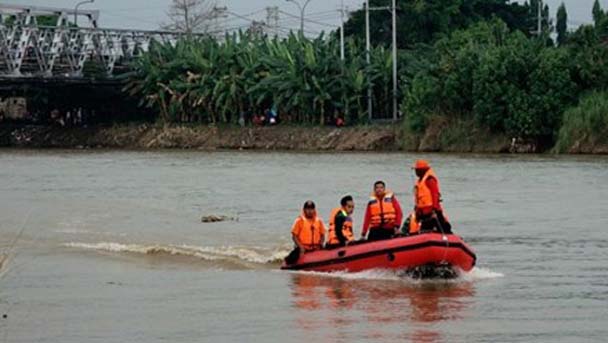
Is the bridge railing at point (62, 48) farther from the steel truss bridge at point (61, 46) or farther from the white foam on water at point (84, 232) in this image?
the white foam on water at point (84, 232)

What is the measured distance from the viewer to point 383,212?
961 inches

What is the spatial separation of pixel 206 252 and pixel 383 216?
6.43m

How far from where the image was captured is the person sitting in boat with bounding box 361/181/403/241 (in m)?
24.4

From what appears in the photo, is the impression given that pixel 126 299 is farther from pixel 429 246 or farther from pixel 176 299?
pixel 429 246

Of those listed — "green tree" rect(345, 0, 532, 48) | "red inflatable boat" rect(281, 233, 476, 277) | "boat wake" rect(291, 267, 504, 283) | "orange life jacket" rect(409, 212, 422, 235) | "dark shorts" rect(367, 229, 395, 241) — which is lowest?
"boat wake" rect(291, 267, 504, 283)

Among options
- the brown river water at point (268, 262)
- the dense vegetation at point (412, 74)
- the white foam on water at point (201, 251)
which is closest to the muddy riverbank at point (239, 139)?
the dense vegetation at point (412, 74)

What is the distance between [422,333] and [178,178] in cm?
3384

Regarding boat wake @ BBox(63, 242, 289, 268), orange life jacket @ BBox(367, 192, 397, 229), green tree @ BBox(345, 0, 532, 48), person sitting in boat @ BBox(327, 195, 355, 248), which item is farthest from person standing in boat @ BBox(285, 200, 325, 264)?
green tree @ BBox(345, 0, 532, 48)

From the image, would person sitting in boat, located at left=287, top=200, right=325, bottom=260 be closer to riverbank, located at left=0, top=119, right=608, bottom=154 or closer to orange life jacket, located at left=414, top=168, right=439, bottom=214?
orange life jacket, located at left=414, top=168, right=439, bottom=214

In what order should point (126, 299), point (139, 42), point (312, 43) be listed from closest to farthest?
point (126, 299) → point (312, 43) → point (139, 42)

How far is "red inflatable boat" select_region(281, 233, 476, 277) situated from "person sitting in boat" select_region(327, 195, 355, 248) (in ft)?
0.89

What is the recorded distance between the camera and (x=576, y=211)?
3694cm

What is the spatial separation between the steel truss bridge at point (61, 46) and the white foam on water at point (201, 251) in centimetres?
5178

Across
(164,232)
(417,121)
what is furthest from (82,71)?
(164,232)
